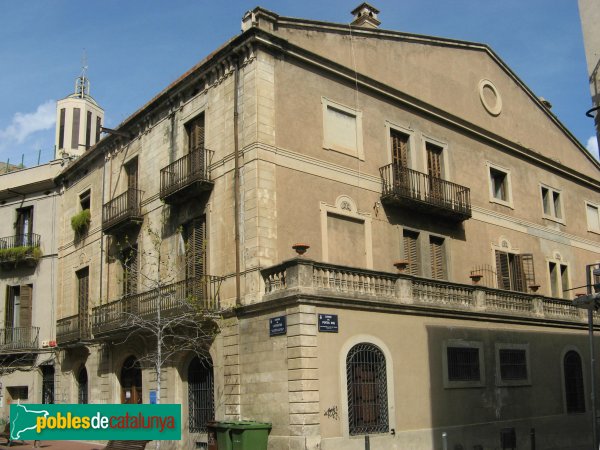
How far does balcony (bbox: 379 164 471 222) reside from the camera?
71.0 feet

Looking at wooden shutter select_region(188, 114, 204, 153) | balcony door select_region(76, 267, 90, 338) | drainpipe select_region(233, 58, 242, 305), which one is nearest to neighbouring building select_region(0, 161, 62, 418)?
balcony door select_region(76, 267, 90, 338)

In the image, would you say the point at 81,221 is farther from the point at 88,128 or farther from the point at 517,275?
the point at 88,128

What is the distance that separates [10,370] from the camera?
95.9 ft

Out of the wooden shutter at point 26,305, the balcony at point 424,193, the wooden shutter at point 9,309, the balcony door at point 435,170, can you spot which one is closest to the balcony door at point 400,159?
the balcony at point 424,193

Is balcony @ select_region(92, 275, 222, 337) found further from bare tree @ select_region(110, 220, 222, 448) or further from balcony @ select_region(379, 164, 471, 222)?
balcony @ select_region(379, 164, 471, 222)

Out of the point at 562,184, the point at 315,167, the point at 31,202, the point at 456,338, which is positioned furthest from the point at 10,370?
the point at 562,184

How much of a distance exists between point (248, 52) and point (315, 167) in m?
3.82

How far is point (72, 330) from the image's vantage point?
87.5 feet

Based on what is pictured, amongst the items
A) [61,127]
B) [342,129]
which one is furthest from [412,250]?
[61,127]

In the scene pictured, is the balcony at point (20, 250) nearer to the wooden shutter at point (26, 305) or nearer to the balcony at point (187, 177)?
the wooden shutter at point (26, 305)

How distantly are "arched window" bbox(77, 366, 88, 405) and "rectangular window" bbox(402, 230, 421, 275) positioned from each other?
44.4 feet

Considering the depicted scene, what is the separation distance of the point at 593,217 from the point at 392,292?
58.1 feet

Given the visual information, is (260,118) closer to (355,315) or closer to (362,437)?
(355,315)

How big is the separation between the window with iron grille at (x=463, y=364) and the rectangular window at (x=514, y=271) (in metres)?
5.18
